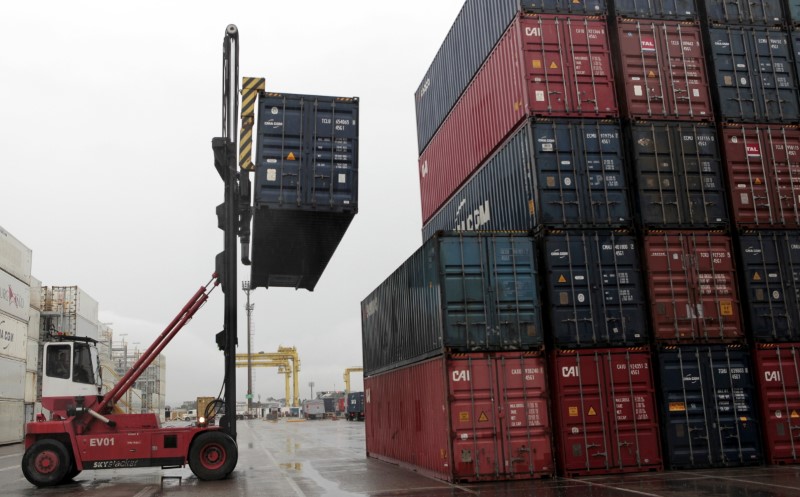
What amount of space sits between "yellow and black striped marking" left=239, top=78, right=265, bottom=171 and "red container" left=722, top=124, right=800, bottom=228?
37.7ft

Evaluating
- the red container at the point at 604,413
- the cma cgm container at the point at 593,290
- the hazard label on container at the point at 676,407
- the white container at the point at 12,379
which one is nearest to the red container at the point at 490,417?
the red container at the point at 604,413

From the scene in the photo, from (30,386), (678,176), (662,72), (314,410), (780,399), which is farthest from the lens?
(314,410)

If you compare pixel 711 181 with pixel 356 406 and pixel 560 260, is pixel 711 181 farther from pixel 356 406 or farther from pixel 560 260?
pixel 356 406

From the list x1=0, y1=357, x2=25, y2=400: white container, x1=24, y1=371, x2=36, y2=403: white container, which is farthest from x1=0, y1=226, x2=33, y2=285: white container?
x1=24, y1=371, x2=36, y2=403: white container

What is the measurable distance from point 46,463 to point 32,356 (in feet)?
99.8

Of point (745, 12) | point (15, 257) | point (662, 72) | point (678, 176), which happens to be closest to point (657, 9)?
point (662, 72)

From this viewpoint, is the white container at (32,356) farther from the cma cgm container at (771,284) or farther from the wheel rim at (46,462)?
the cma cgm container at (771,284)

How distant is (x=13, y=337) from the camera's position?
36.2 metres

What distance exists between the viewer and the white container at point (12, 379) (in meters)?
34.5

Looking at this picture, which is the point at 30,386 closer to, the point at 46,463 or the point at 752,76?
the point at 46,463

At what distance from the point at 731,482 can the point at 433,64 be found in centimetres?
1639

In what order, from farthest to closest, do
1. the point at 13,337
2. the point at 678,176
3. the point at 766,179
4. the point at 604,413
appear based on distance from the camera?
the point at 13,337
the point at 766,179
the point at 678,176
the point at 604,413

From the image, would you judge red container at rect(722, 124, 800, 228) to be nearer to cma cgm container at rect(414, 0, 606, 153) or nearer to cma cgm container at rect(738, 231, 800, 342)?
cma cgm container at rect(738, 231, 800, 342)

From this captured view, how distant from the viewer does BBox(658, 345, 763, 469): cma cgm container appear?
14.6 meters
